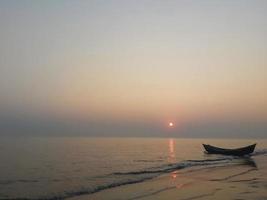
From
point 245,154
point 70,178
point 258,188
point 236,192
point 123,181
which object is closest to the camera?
point 236,192

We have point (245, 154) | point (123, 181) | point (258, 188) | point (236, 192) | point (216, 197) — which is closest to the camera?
point (216, 197)

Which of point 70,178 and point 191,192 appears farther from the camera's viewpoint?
point 70,178

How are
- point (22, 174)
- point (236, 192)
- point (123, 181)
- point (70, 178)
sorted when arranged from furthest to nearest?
point (22, 174) < point (70, 178) < point (123, 181) < point (236, 192)

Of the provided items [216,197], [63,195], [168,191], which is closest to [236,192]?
[216,197]

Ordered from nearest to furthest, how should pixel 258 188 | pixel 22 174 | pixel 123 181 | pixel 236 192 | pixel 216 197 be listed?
pixel 216 197 → pixel 236 192 → pixel 258 188 → pixel 123 181 → pixel 22 174

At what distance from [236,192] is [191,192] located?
3140 mm

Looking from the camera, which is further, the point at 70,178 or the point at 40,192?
the point at 70,178

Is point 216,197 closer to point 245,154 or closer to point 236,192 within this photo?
point 236,192

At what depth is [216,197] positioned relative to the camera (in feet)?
83.5

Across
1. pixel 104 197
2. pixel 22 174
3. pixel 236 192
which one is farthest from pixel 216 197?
pixel 22 174

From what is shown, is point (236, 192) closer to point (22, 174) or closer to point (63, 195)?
point (63, 195)

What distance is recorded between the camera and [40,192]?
29766 mm

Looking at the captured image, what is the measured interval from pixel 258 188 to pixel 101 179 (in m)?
15.6

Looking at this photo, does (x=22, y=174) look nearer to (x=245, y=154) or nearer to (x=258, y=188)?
(x=258, y=188)
